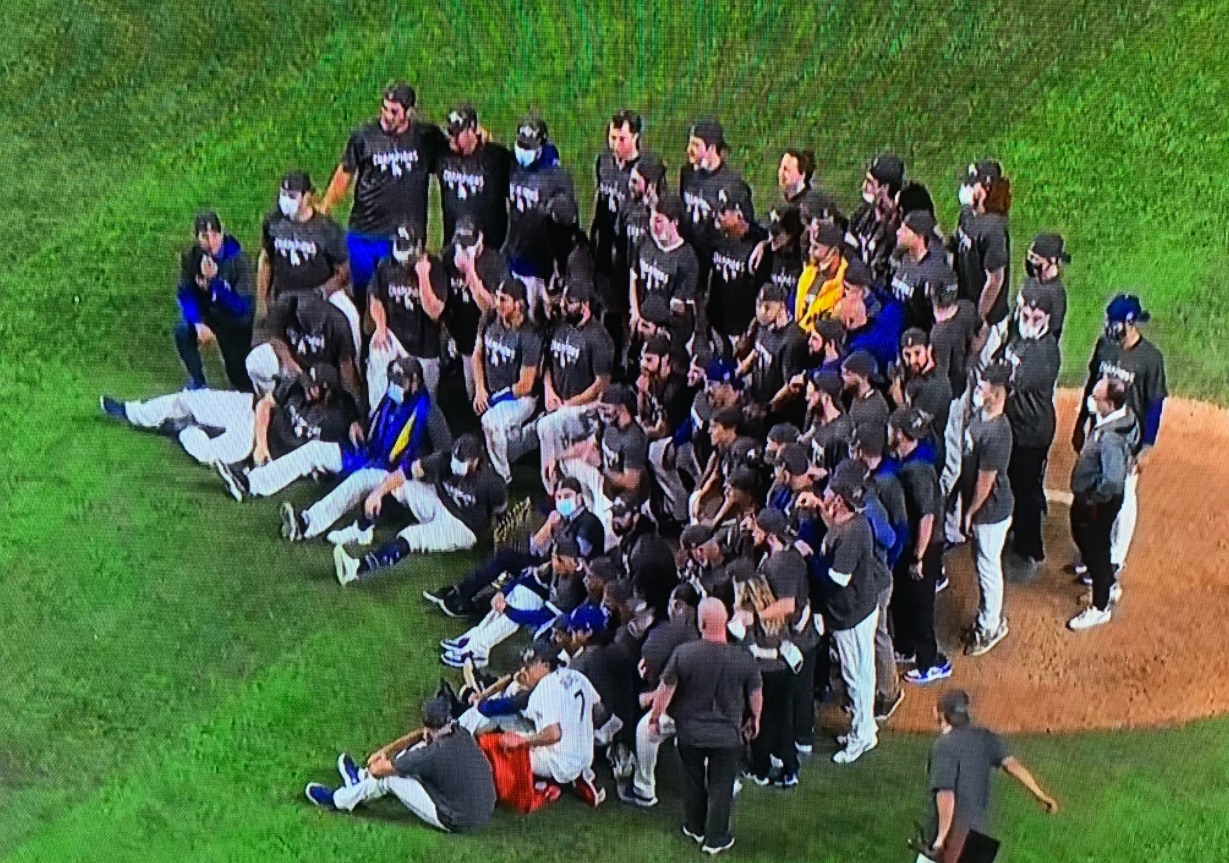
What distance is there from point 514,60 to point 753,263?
8.42 feet

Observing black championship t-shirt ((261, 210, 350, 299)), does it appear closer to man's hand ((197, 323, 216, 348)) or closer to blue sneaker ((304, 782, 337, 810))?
man's hand ((197, 323, 216, 348))

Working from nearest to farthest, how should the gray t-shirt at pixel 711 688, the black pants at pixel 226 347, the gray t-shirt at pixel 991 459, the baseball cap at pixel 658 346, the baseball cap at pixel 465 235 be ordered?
the gray t-shirt at pixel 711 688 < the gray t-shirt at pixel 991 459 < the baseball cap at pixel 658 346 < the baseball cap at pixel 465 235 < the black pants at pixel 226 347

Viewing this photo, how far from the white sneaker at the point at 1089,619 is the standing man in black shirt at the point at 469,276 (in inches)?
86.1

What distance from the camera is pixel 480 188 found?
6.30m

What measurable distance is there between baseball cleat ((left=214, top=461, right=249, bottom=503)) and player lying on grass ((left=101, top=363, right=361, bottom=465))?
0.03 meters

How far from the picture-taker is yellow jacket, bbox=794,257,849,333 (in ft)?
17.9

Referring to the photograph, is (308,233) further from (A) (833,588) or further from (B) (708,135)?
(A) (833,588)

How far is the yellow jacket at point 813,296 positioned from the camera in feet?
17.9

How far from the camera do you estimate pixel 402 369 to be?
19.1 ft

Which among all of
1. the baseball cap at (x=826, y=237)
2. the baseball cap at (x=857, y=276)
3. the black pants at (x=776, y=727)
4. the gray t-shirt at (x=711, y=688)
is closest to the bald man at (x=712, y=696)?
the gray t-shirt at (x=711, y=688)

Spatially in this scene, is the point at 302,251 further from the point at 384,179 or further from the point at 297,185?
the point at 384,179

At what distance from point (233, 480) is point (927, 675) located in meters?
2.53

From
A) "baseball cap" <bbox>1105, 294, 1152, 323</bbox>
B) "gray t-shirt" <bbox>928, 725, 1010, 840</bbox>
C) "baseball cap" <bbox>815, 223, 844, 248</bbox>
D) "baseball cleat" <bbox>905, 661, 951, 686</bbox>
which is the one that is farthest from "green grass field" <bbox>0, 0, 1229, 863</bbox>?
"baseball cap" <bbox>815, 223, 844, 248</bbox>

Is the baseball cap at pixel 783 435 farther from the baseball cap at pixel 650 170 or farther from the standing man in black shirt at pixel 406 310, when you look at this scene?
the standing man in black shirt at pixel 406 310
